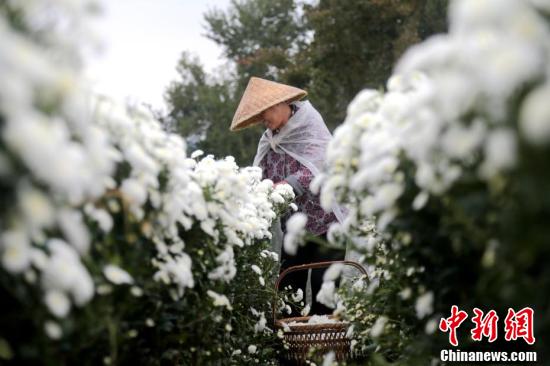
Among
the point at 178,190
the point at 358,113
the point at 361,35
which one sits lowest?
the point at 178,190

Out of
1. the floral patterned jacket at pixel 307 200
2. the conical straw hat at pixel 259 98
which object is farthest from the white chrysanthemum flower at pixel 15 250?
the conical straw hat at pixel 259 98

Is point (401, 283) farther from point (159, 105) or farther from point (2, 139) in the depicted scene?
point (159, 105)

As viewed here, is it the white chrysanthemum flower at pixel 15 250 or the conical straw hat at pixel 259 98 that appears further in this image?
the conical straw hat at pixel 259 98

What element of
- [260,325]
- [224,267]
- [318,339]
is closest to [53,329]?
[224,267]

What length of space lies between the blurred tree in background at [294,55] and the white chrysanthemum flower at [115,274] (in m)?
15.0

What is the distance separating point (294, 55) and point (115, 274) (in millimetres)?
18202

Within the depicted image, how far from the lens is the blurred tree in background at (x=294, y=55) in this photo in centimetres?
1705

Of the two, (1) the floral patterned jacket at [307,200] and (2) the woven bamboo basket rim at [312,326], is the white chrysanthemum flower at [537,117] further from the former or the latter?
(1) the floral patterned jacket at [307,200]

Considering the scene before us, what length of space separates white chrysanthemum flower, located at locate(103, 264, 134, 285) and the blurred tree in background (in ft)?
49.1

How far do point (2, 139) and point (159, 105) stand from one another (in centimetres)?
2063

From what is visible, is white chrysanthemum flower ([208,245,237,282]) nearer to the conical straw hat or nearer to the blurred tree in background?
the conical straw hat

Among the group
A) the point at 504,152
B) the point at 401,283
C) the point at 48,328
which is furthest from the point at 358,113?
the point at 48,328

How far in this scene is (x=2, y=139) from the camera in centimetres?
136

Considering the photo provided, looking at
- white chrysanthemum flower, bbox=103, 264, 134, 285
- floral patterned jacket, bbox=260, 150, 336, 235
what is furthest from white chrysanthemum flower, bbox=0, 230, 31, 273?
floral patterned jacket, bbox=260, 150, 336, 235
